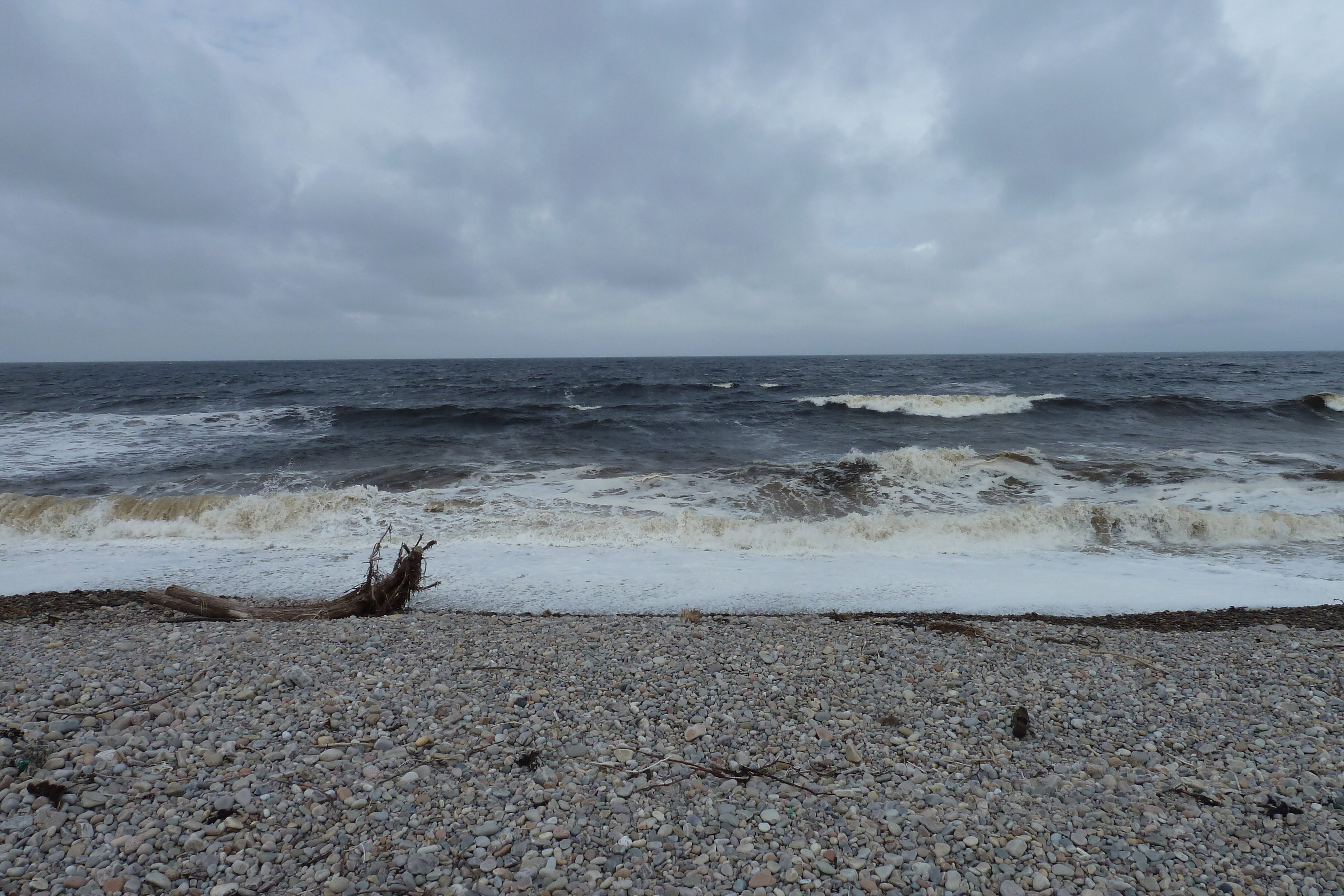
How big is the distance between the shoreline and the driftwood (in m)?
0.18

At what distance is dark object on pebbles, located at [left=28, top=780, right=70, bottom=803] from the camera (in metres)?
2.89

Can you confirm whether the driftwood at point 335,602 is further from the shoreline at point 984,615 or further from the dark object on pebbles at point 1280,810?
the dark object on pebbles at point 1280,810

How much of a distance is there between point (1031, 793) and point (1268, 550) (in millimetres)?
9530

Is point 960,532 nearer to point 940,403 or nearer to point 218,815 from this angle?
point 218,815

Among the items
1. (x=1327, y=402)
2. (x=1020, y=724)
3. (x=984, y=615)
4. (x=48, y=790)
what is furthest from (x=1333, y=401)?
(x=48, y=790)

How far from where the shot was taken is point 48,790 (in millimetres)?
2906

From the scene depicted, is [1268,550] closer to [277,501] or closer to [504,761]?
[504,761]

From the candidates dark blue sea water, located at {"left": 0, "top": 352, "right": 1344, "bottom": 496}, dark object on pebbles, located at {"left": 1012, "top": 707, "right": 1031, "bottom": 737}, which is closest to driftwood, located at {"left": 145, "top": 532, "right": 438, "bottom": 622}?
dark object on pebbles, located at {"left": 1012, "top": 707, "right": 1031, "bottom": 737}

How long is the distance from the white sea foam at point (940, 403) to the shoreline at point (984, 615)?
22748 mm

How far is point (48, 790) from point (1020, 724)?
5154mm

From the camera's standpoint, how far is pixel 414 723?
12.2ft

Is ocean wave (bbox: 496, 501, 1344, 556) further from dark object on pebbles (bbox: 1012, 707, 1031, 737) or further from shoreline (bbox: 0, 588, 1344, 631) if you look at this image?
dark object on pebbles (bbox: 1012, 707, 1031, 737)

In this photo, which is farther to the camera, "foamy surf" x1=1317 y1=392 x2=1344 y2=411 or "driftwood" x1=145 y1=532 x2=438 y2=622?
"foamy surf" x1=1317 y1=392 x2=1344 y2=411

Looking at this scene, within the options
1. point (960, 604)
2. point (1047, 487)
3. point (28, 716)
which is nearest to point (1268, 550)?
point (1047, 487)
